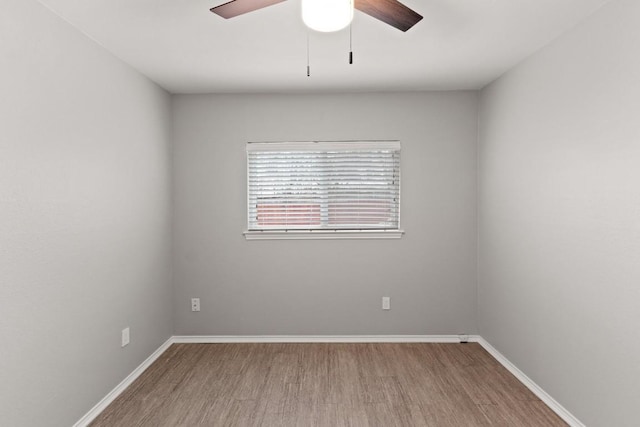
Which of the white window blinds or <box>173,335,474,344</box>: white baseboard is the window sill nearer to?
the white window blinds

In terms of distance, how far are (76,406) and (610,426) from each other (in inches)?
121

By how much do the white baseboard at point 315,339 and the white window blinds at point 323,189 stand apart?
3.53 ft

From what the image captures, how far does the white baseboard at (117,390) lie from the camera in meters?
2.67

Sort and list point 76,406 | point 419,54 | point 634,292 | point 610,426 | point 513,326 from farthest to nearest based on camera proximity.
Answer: point 513,326 → point 419,54 → point 76,406 → point 610,426 → point 634,292

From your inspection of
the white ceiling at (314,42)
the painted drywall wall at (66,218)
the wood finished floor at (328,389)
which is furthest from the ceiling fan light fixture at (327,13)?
the wood finished floor at (328,389)

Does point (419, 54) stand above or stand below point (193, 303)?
above

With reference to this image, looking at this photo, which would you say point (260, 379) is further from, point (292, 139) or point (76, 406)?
point (292, 139)

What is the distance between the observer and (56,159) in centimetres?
238

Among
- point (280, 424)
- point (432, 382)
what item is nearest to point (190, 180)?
point (280, 424)

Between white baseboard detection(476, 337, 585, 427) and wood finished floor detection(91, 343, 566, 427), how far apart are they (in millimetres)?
45

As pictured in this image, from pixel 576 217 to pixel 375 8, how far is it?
1781 millimetres

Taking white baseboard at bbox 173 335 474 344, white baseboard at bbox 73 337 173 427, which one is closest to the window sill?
white baseboard at bbox 173 335 474 344

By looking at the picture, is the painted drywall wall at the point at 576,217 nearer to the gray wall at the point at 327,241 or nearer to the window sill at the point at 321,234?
the gray wall at the point at 327,241

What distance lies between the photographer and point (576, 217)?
8.55 feet
